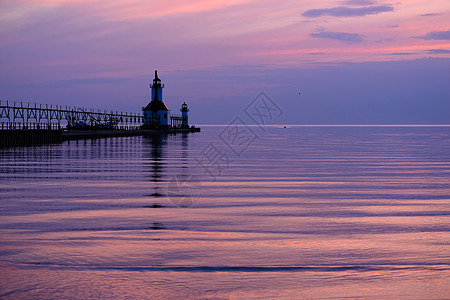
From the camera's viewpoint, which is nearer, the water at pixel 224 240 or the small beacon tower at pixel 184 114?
the water at pixel 224 240

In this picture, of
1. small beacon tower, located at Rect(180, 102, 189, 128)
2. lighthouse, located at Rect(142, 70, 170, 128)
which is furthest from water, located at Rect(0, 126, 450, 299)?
small beacon tower, located at Rect(180, 102, 189, 128)

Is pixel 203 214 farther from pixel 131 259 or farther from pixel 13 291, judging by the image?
pixel 13 291

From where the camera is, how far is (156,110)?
153m

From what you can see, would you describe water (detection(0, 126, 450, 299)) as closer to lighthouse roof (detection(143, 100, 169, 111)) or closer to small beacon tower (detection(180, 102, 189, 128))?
lighthouse roof (detection(143, 100, 169, 111))

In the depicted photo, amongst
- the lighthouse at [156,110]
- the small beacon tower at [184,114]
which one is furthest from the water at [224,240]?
the small beacon tower at [184,114]

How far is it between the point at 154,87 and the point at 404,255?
475ft

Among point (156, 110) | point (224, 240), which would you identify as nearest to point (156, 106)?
point (156, 110)

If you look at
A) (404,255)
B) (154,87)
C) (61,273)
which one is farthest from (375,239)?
(154,87)

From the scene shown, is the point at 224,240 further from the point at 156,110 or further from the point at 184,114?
the point at 184,114

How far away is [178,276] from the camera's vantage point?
978cm

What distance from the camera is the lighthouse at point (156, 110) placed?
153 meters

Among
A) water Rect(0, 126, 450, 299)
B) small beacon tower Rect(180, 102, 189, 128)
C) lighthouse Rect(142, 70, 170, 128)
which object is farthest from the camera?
small beacon tower Rect(180, 102, 189, 128)

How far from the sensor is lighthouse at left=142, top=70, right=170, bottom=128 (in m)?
153

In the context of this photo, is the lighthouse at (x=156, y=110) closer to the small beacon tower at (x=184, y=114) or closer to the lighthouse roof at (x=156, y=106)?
the lighthouse roof at (x=156, y=106)
